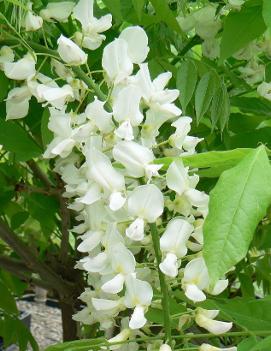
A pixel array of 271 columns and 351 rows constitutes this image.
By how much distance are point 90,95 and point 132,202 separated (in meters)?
0.25

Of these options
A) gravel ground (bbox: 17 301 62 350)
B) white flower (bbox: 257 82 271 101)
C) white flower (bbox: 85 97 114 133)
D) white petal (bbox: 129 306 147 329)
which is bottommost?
gravel ground (bbox: 17 301 62 350)

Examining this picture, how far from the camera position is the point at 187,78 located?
0.90 meters

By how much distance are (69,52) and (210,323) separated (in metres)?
0.27

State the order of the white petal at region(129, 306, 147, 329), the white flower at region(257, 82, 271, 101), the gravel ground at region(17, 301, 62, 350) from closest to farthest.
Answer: the white petal at region(129, 306, 147, 329) → the white flower at region(257, 82, 271, 101) → the gravel ground at region(17, 301, 62, 350)

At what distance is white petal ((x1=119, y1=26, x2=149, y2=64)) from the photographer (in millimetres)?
725

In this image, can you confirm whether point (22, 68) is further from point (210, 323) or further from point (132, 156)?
point (210, 323)

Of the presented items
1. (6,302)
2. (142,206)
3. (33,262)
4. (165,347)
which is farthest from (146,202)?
(6,302)

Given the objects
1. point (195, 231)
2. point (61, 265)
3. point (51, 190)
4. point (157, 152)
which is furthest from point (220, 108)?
point (61, 265)

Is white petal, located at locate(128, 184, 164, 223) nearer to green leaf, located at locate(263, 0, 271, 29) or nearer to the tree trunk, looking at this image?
green leaf, located at locate(263, 0, 271, 29)

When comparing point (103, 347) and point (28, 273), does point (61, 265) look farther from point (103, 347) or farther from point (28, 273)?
point (103, 347)

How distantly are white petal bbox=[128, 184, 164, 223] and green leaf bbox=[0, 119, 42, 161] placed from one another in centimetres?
34

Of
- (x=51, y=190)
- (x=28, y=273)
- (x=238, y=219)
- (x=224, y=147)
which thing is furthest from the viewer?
(x=28, y=273)

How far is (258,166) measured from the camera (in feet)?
1.86

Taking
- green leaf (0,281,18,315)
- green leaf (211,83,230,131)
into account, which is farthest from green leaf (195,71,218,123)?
green leaf (0,281,18,315)
